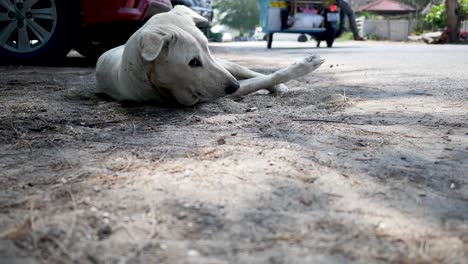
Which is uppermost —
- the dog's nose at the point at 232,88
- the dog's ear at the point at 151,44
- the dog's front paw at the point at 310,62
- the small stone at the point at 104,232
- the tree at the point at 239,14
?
the dog's ear at the point at 151,44

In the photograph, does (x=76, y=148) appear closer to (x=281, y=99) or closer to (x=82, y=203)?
(x=82, y=203)

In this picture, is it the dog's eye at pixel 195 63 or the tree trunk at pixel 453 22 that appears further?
the tree trunk at pixel 453 22

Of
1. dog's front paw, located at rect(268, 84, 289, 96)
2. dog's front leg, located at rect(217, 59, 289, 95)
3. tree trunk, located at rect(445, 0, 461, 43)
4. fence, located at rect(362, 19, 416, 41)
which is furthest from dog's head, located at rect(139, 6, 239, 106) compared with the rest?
fence, located at rect(362, 19, 416, 41)

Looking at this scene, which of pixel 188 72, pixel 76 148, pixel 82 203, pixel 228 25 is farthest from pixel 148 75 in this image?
pixel 228 25

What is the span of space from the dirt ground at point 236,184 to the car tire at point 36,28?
2.93 meters

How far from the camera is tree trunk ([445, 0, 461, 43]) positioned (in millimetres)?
18297

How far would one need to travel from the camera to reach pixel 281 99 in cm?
403

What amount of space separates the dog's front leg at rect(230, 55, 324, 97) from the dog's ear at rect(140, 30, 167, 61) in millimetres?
912

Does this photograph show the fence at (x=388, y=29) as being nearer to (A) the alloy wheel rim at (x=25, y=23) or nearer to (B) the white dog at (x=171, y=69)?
(A) the alloy wheel rim at (x=25, y=23)

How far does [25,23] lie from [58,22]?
0.39 m

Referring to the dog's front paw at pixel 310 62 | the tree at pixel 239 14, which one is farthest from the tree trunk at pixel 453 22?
the tree at pixel 239 14

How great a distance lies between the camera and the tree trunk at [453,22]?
18297 millimetres

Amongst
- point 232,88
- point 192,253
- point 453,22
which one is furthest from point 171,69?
point 453,22

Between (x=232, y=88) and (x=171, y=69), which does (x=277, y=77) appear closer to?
(x=232, y=88)
